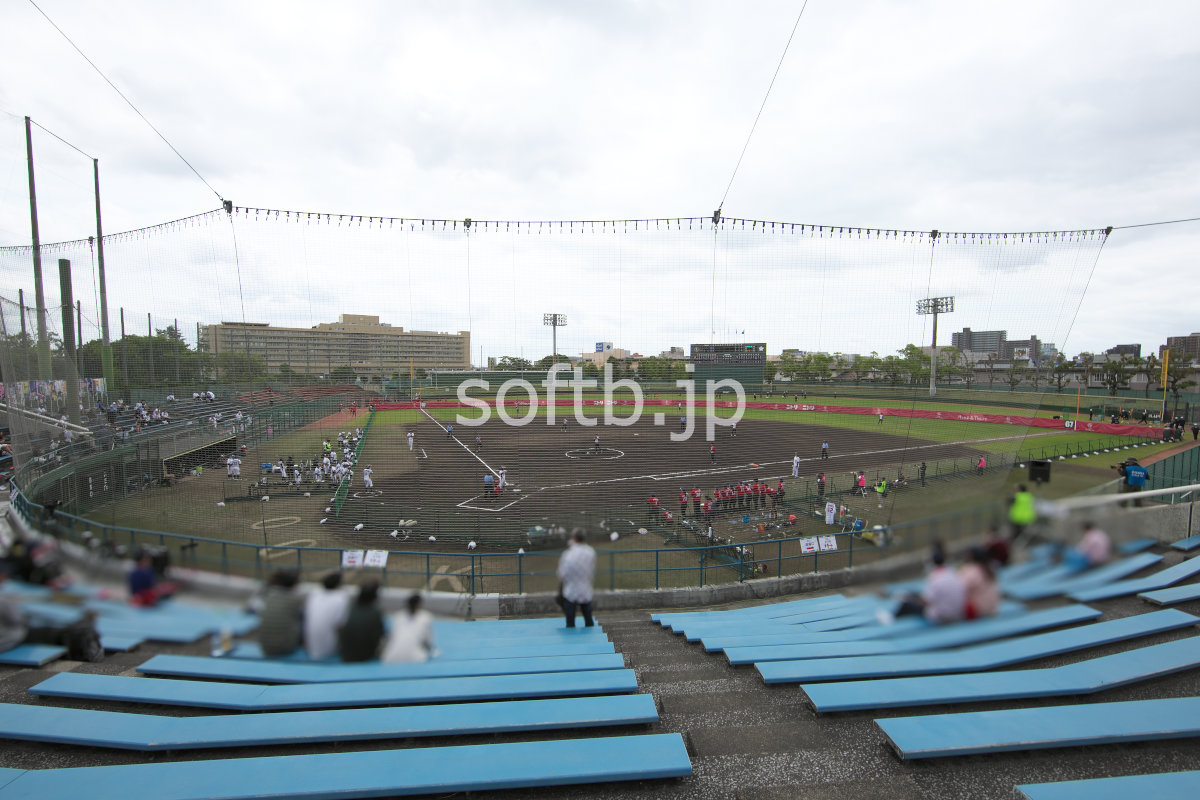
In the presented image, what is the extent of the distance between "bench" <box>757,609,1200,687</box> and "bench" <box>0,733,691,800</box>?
1995 mm

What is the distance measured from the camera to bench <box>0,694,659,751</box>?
3834mm

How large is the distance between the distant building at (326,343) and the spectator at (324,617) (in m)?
14.4

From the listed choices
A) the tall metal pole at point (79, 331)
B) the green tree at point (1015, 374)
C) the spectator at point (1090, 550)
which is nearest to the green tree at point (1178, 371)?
the green tree at point (1015, 374)

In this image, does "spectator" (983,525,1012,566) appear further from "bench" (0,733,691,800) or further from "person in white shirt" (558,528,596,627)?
"bench" (0,733,691,800)

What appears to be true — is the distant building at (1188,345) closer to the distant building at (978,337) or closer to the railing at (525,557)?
the distant building at (978,337)

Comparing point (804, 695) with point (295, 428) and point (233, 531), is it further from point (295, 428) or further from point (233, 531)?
point (295, 428)

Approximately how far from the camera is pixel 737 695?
5188 mm

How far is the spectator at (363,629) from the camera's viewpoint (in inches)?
44.6

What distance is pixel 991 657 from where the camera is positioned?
205 inches

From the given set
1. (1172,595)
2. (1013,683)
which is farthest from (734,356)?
(1013,683)

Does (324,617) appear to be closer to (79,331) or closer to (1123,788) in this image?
(1123,788)

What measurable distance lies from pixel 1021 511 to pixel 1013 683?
5.27 metres

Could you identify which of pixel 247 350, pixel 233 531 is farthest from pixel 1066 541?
pixel 247 350

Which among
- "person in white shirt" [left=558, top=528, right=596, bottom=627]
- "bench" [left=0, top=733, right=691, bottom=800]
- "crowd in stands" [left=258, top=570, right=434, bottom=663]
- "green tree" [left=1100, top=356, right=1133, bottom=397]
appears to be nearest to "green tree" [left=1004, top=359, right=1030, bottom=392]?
"green tree" [left=1100, top=356, right=1133, bottom=397]
